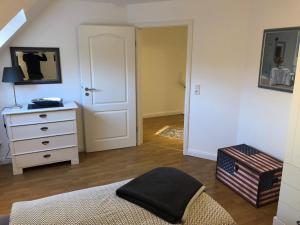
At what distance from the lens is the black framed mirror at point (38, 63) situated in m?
3.36

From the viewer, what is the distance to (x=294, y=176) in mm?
2025

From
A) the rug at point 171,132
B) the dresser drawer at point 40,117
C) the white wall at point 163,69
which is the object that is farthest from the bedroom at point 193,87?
the white wall at point 163,69

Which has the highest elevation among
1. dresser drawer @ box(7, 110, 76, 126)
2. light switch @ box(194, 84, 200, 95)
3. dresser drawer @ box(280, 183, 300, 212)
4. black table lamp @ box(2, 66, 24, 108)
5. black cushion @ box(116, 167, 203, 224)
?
black table lamp @ box(2, 66, 24, 108)

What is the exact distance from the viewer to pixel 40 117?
3199 millimetres

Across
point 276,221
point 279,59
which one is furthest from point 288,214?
point 279,59

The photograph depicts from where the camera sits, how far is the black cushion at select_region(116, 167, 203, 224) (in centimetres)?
142

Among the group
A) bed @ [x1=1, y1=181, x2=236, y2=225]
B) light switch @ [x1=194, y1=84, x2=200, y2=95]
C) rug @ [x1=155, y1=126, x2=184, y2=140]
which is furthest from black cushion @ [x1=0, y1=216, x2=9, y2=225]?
rug @ [x1=155, y1=126, x2=184, y2=140]

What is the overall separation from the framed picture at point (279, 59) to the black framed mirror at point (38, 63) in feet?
8.72

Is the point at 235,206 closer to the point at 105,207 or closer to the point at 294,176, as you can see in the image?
the point at 294,176

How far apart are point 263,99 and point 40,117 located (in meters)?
2.69

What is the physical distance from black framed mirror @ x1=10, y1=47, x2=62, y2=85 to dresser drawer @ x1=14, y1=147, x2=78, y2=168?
981mm

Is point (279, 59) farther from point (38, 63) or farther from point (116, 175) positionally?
point (38, 63)

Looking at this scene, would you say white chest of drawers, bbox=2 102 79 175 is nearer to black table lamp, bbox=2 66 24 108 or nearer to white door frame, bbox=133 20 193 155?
black table lamp, bbox=2 66 24 108

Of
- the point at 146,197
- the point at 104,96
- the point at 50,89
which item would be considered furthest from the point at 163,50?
the point at 146,197
